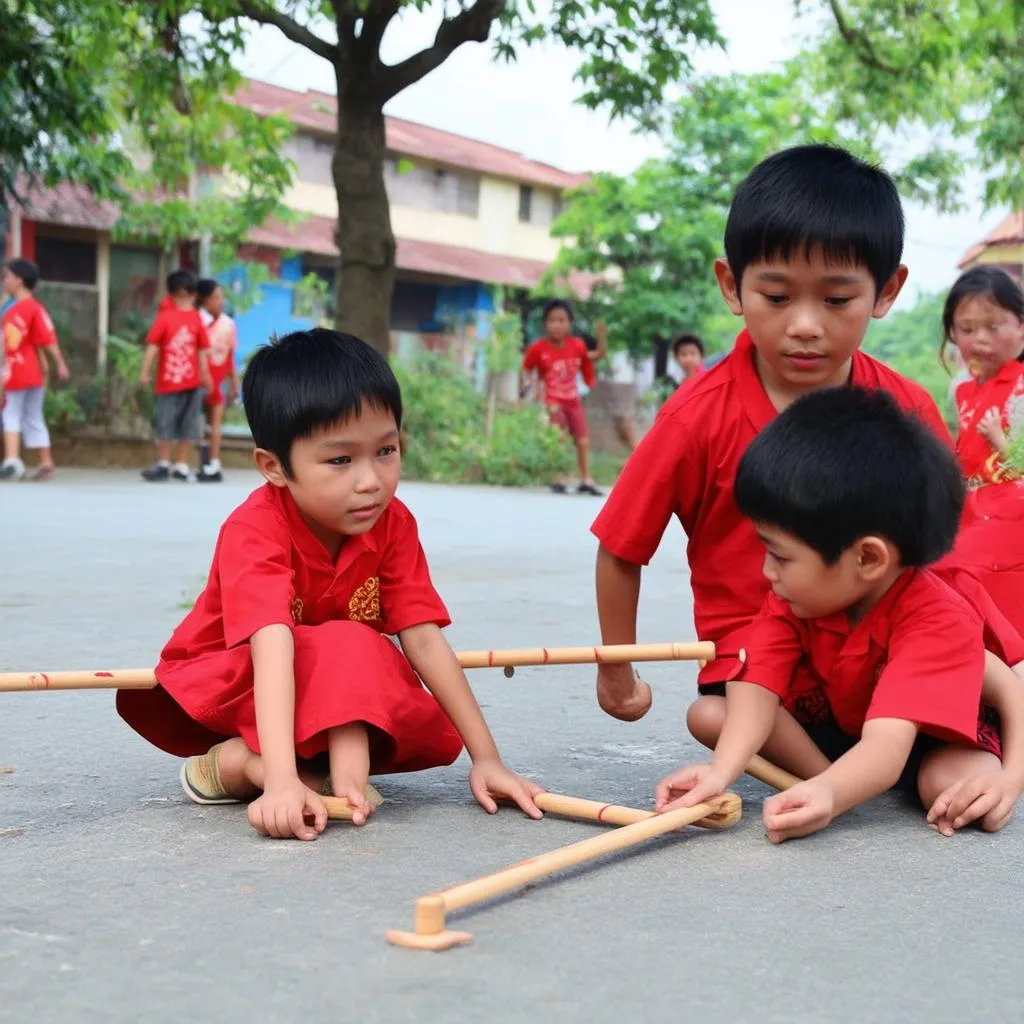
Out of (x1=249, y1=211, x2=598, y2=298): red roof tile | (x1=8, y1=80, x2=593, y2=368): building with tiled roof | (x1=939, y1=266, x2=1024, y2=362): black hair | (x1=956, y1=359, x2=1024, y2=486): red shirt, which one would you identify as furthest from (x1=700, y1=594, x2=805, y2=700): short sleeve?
(x1=249, y1=211, x2=598, y2=298): red roof tile

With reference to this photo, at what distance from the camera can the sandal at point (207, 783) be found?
2617mm

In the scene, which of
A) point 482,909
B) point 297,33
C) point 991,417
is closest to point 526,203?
point 297,33

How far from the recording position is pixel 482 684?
3.95 meters

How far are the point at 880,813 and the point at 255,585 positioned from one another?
3.78 feet

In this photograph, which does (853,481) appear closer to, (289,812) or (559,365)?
(289,812)

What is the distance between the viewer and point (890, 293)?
9.41 feet

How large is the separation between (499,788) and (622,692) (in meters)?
0.43

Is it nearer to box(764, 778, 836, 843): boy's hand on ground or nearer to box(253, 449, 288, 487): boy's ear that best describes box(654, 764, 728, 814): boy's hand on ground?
box(764, 778, 836, 843): boy's hand on ground

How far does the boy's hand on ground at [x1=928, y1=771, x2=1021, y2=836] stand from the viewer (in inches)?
98.0

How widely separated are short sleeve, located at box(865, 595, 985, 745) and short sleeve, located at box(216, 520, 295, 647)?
1.00 metres

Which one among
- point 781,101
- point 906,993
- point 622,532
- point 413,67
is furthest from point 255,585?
point 781,101

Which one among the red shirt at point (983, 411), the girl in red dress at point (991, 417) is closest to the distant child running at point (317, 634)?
the girl in red dress at point (991, 417)

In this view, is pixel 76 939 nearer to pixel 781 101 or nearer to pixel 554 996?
pixel 554 996

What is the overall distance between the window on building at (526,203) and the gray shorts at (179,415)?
Answer: 16.8 m
